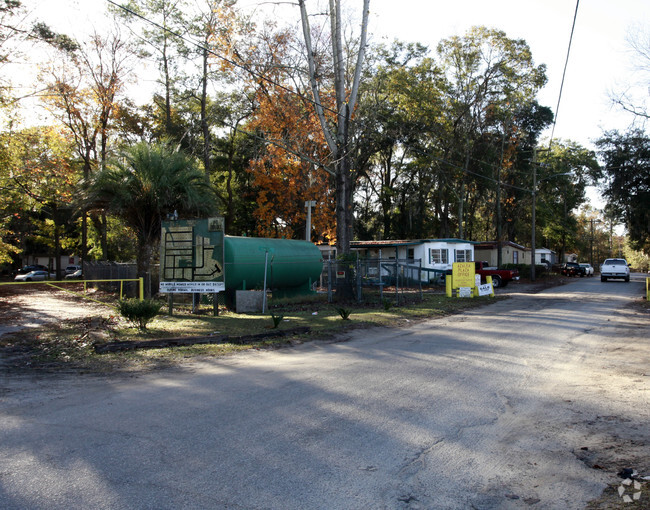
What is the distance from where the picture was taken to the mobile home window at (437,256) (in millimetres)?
35188

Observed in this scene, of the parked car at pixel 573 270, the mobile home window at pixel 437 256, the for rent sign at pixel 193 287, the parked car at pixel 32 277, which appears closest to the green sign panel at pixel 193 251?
the for rent sign at pixel 193 287

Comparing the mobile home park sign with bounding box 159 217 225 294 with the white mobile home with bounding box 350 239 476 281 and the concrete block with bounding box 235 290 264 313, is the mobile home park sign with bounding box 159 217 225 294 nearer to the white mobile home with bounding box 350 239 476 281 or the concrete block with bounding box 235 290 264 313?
the concrete block with bounding box 235 290 264 313

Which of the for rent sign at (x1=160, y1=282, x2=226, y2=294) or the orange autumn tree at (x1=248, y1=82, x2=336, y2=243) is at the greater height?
the orange autumn tree at (x1=248, y1=82, x2=336, y2=243)

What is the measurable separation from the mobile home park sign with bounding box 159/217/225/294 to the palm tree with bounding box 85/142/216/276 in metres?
3.97

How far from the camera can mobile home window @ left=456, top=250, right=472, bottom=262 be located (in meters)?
37.3

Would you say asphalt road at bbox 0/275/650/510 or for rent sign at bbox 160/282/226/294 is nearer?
asphalt road at bbox 0/275/650/510

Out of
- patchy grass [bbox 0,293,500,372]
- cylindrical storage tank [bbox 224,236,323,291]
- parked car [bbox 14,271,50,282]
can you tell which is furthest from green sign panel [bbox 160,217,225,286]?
parked car [bbox 14,271,50,282]

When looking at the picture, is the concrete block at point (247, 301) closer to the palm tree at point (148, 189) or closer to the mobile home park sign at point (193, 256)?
the mobile home park sign at point (193, 256)

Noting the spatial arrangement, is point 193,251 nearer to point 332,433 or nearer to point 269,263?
point 269,263

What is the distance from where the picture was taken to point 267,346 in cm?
1117

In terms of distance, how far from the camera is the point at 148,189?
19203 mm

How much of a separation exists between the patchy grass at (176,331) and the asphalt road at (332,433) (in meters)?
1.12

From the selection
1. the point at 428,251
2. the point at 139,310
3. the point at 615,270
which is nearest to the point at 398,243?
the point at 428,251

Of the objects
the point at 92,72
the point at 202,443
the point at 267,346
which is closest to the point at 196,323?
the point at 267,346
